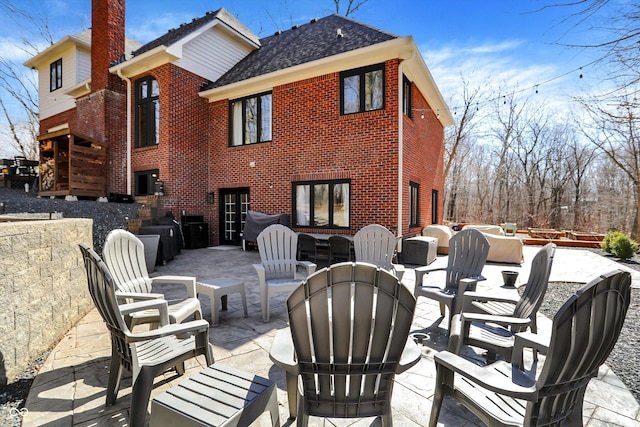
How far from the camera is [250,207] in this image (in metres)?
9.82

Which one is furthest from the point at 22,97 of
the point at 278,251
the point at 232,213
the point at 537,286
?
the point at 537,286

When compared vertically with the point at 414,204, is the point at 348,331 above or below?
below

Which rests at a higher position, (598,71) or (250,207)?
(598,71)

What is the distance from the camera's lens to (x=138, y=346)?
222 centimetres

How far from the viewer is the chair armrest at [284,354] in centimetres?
157

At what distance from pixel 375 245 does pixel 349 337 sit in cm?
330

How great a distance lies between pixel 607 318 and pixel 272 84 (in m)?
9.39

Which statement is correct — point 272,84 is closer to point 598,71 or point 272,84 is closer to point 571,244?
point 598,71

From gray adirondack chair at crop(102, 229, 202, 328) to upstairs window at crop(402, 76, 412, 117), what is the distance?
6.73m

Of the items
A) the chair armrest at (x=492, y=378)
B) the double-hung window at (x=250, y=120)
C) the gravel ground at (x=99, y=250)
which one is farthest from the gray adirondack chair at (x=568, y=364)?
the double-hung window at (x=250, y=120)

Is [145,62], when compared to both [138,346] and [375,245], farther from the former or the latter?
[138,346]

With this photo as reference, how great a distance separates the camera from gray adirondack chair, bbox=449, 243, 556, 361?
→ 7.44 ft

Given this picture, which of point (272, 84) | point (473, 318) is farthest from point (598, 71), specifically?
point (272, 84)

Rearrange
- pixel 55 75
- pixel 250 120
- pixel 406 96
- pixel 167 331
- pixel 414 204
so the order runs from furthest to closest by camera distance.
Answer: pixel 55 75 < pixel 250 120 < pixel 414 204 < pixel 406 96 < pixel 167 331
